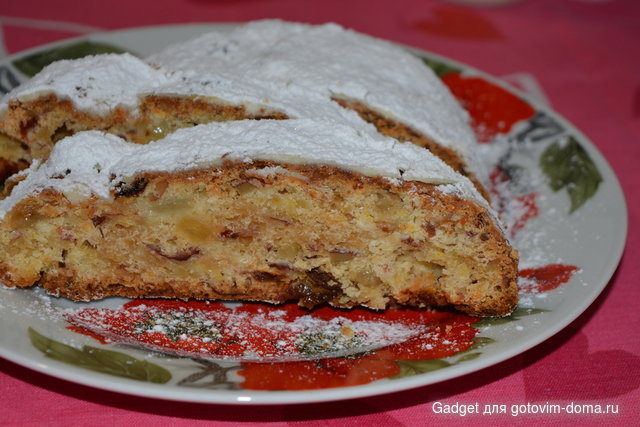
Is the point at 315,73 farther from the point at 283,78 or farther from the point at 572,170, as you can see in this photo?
the point at 572,170

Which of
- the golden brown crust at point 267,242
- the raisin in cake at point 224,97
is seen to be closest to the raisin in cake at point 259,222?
the golden brown crust at point 267,242

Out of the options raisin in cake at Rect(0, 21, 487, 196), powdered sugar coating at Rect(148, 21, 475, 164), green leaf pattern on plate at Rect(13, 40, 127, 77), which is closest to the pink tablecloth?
green leaf pattern on plate at Rect(13, 40, 127, 77)

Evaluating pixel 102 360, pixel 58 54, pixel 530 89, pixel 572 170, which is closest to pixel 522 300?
pixel 572 170

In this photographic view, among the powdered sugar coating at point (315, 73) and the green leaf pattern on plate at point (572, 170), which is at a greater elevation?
the powdered sugar coating at point (315, 73)

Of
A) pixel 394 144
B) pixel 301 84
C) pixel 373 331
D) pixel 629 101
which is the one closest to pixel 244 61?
pixel 301 84

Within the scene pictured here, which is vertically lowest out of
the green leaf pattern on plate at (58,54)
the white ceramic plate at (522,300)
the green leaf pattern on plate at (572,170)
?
the white ceramic plate at (522,300)

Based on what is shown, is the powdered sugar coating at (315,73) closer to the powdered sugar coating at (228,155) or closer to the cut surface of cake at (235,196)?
the cut surface of cake at (235,196)

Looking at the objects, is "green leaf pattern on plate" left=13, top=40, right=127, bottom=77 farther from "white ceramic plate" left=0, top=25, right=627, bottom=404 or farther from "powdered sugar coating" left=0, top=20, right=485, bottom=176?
"powdered sugar coating" left=0, top=20, right=485, bottom=176

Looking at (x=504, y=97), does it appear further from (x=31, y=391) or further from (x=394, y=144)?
(x=31, y=391)
